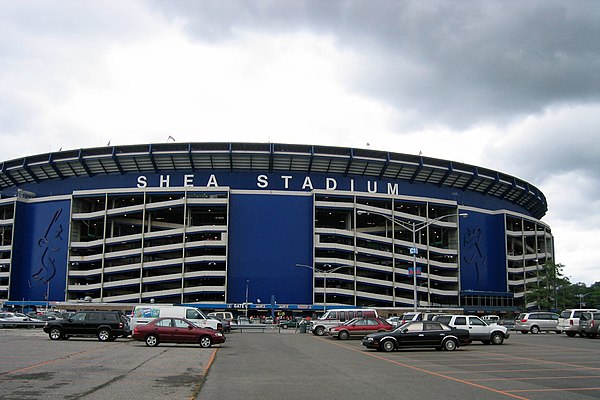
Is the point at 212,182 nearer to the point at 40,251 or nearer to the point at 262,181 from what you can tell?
the point at 262,181

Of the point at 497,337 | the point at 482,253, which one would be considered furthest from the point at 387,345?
the point at 482,253

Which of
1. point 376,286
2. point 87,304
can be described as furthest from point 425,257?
point 87,304

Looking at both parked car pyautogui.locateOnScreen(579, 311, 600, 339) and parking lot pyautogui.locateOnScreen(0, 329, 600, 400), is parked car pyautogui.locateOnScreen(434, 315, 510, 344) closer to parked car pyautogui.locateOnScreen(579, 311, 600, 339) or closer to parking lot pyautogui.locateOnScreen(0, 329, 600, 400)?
parking lot pyautogui.locateOnScreen(0, 329, 600, 400)

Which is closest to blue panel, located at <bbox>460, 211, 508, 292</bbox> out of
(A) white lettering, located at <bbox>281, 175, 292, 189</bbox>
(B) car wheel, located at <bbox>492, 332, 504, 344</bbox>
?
(A) white lettering, located at <bbox>281, 175, 292, 189</bbox>

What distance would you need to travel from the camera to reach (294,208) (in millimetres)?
95312

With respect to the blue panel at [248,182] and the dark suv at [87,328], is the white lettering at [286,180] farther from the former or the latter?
the dark suv at [87,328]

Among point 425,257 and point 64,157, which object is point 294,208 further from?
point 64,157

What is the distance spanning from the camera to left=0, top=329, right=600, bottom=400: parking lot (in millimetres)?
14062

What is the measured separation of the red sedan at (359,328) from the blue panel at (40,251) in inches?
2668

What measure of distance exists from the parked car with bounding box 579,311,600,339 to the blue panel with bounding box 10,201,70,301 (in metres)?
78.8

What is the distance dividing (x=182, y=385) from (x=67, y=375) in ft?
12.5

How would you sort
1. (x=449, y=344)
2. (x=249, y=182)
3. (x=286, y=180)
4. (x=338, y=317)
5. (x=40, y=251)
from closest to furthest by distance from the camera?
(x=449, y=344), (x=338, y=317), (x=249, y=182), (x=286, y=180), (x=40, y=251)

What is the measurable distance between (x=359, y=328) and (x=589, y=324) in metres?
15.2

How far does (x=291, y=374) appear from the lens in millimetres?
18375
